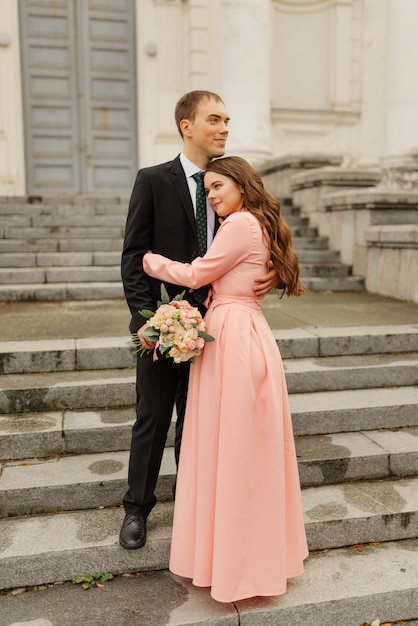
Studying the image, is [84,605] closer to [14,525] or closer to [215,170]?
[14,525]

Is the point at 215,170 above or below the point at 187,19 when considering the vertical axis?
below

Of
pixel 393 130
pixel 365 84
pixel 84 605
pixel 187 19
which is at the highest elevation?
pixel 187 19

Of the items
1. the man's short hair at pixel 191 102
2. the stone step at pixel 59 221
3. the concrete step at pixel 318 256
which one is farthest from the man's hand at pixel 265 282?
the stone step at pixel 59 221

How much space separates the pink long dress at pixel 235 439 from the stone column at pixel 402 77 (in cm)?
930

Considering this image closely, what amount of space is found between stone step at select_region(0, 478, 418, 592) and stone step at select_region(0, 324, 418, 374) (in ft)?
4.53

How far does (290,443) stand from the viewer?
2.75 metres

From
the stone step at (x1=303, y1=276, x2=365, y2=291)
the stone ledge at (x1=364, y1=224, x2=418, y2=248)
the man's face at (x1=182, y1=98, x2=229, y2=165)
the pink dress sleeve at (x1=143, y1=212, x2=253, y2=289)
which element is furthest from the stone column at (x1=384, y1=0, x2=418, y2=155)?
the pink dress sleeve at (x1=143, y1=212, x2=253, y2=289)

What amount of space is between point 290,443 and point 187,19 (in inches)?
410

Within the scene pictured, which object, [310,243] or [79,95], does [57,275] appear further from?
[79,95]

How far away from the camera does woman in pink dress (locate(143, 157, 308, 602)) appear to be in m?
2.57

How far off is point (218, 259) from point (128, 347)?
2.12 metres

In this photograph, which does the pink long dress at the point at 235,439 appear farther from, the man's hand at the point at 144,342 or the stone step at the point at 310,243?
the stone step at the point at 310,243

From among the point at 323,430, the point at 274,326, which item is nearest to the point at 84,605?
the point at 323,430

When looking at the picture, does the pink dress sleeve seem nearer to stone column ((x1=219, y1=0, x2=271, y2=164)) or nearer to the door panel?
stone column ((x1=219, y1=0, x2=271, y2=164))
